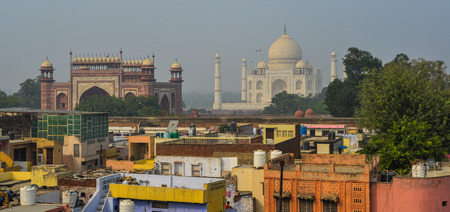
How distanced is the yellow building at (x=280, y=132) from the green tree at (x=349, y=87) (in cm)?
3230

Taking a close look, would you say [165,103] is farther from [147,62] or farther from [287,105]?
[287,105]

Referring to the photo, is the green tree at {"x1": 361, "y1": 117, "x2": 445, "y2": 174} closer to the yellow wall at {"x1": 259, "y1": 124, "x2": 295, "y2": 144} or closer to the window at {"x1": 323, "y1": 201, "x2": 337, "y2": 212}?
the yellow wall at {"x1": 259, "y1": 124, "x2": 295, "y2": 144}

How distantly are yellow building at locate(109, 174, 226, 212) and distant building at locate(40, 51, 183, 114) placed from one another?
6511 cm

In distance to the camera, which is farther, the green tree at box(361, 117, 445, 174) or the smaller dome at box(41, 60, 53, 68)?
the smaller dome at box(41, 60, 53, 68)

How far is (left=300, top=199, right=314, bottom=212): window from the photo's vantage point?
17.7m

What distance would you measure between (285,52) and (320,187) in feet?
366

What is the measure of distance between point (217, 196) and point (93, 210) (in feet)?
9.31

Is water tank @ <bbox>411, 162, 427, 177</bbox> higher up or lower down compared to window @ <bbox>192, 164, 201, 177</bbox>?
higher up

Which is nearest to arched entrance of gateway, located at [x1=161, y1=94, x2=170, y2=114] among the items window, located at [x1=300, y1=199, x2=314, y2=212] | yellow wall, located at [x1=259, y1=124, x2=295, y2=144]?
yellow wall, located at [x1=259, y1=124, x2=295, y2=144]

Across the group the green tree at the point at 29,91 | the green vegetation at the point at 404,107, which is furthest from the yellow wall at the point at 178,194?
the green tree at the point at 29,91

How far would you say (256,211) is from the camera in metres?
18.7

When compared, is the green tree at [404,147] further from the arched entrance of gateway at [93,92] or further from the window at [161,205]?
the arched entrance of gateway at [93,92]

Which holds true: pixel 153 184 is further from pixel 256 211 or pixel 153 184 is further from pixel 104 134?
pixel 104 134

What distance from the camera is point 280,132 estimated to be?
28.9 meters
